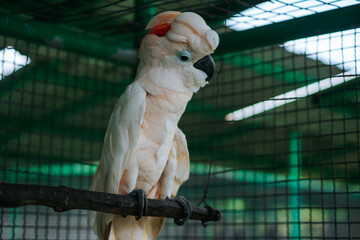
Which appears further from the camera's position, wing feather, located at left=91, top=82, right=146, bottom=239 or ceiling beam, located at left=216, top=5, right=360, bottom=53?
ceiling beam, located at left=216, top=5, right=360, bottom=53

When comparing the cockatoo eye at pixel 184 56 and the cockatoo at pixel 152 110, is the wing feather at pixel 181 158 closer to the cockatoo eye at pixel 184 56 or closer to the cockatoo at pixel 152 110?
the cockatoo at pixel 152 110

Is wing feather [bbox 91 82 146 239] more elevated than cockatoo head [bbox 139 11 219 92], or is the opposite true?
cockatoo head [bbox 139 11 219 92]

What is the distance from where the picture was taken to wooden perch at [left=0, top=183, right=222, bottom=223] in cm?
104

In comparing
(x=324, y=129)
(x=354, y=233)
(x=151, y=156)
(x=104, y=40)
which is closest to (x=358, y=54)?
(x=324, y=129)

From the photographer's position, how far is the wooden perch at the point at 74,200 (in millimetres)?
1041

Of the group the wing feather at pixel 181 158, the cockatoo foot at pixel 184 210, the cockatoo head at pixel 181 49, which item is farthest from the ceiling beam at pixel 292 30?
the cockatoo foot at pixel 184 210

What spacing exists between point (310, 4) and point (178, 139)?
0.84 m

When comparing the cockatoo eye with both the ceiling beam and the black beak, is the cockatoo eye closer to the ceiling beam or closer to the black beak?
the black beak

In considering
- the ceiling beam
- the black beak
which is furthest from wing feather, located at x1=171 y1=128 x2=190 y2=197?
the ceiling beam

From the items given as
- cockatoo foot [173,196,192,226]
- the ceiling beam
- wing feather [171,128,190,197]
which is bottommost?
cockatoo foot [173,196,192,226]

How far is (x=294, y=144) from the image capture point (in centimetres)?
229

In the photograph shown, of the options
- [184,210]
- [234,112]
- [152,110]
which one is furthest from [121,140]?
[234,112]

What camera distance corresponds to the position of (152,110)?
5.65ft

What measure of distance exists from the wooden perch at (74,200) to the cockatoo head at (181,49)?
503 millimetres
